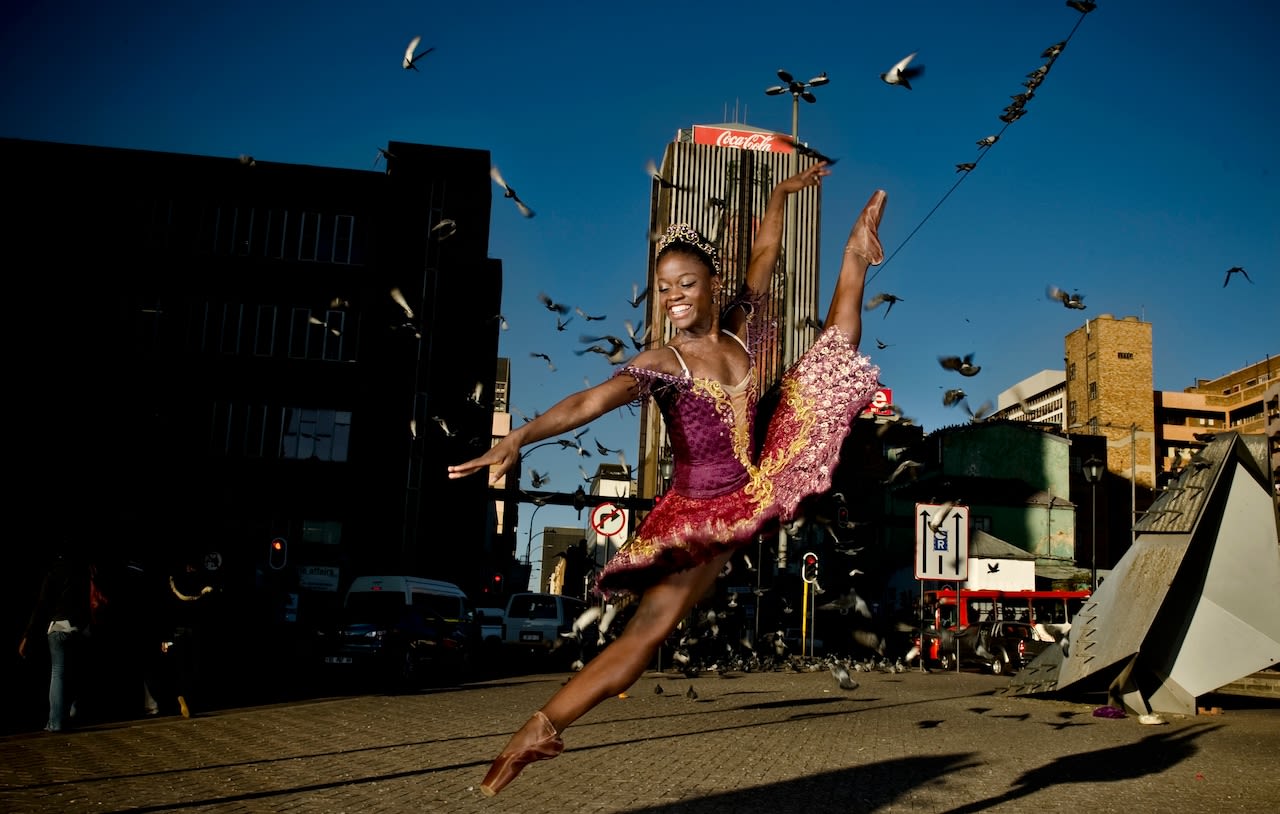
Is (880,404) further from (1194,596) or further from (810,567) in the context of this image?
(1194,596)

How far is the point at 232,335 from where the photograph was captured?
140 ft

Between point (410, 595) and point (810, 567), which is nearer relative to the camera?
point (810, 567)

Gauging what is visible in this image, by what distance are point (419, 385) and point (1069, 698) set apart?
34.0m

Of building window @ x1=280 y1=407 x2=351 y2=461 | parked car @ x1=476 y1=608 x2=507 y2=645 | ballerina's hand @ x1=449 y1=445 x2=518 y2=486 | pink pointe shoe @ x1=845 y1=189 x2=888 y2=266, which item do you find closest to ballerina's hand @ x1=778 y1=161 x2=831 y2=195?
pink pointe shoe @ x1=845 y1=189 x2=888 y2=266

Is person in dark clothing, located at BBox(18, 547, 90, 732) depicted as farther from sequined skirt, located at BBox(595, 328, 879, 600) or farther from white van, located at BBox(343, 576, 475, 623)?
white van, located at BBox(343, 576, 475, 623)

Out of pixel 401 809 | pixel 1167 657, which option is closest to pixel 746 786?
pixel 401 809

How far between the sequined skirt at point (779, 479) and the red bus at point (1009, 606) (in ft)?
89.5

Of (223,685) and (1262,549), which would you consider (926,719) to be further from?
(223,685)

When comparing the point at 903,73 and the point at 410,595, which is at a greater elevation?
the point at 903,73

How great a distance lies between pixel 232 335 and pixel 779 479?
4190 centimetres

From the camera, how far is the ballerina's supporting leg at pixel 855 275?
14.8ft

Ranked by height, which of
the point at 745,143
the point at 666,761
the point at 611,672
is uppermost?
the point at 745,143

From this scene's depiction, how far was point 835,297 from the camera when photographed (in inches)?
181

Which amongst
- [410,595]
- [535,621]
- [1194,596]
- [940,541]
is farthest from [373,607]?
[1194,596]
